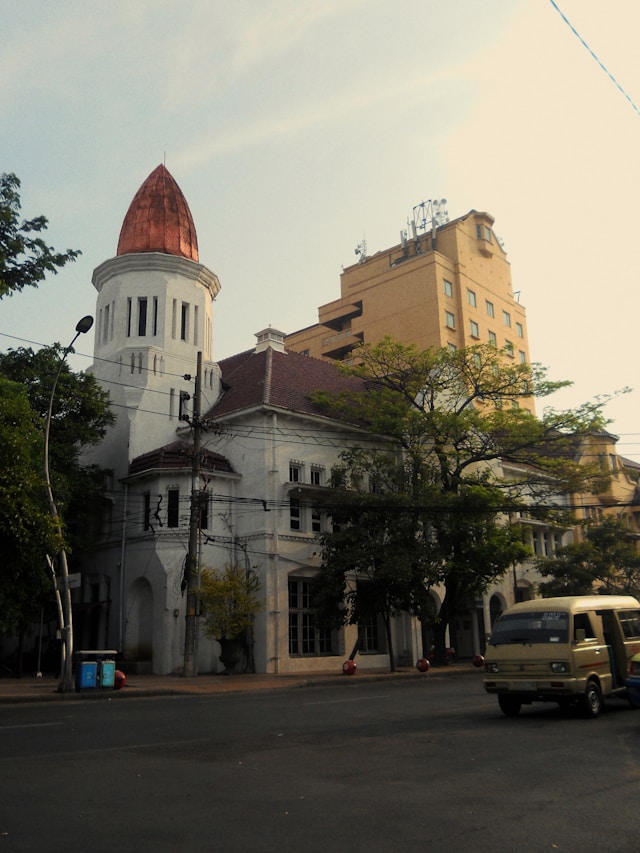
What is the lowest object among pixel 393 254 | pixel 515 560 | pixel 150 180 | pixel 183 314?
pixel 515 560

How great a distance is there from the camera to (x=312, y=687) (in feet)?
79.2

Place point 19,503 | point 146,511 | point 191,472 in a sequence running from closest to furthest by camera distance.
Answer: point 19,503, point 191,472, point 146,511

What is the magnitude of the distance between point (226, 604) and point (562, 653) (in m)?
17.9

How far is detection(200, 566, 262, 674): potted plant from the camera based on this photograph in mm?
28531

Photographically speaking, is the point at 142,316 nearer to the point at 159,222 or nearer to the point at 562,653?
the point at 159,222

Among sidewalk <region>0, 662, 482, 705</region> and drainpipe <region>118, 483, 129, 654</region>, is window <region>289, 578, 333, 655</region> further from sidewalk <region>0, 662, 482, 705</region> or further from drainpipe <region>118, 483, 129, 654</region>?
drainpipe <region>118, 483, 129, 654</region>

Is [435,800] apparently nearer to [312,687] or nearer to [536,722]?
[536,722]

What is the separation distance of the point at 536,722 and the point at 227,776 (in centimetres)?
630

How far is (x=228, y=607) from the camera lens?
29141 millimetres

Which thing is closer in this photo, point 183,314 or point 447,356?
point 447,356

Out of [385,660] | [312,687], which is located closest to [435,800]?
[312,687]

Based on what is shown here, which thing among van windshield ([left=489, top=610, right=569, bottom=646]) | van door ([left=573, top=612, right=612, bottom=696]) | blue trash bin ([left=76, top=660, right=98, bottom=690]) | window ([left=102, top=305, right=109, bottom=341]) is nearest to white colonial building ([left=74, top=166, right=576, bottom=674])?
window ([left=102, top=305, right=109, bottom=341])

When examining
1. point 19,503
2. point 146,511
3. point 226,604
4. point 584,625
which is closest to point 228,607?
point 226,604

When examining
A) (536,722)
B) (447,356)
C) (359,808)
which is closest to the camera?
(359,808)
